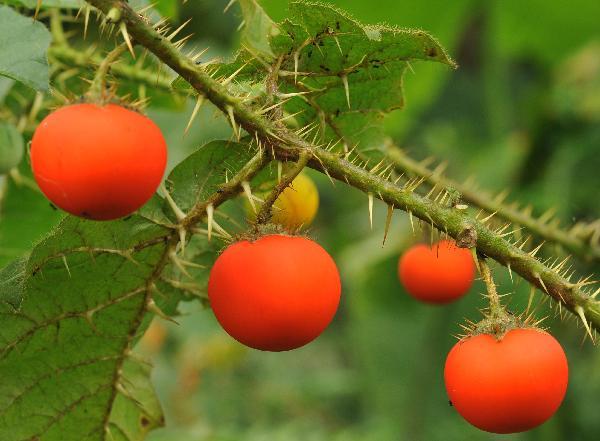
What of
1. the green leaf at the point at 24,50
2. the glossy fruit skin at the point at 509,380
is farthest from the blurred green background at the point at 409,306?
the glossy fruit skin at the point at 509,380

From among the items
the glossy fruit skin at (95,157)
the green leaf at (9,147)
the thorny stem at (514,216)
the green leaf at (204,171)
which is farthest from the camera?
the thorny stem at (514,216)

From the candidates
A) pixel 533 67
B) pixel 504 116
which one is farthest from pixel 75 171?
pixel 533 67

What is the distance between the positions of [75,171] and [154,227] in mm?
459

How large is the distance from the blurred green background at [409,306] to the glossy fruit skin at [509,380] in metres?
2.21

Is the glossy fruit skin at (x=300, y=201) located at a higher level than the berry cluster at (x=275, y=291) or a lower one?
lower

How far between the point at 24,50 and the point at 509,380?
0.99 meters

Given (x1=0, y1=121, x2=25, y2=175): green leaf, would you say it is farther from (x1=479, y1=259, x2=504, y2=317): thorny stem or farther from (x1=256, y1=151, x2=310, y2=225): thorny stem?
(x1=479, y1=259, x2=504, y2=317): thorny stem

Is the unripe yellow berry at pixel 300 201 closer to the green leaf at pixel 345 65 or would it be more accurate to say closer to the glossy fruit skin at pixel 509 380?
the green leaf at pixel 345 65

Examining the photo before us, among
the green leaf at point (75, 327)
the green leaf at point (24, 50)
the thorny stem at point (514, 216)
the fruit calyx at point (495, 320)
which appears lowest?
the green leaf at point (75, 327)

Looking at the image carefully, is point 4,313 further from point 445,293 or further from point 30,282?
point 445,293

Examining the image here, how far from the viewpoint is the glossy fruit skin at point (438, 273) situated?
2.21m

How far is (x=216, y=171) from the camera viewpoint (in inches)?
69.6

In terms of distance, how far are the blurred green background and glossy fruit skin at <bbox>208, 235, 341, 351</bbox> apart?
81.8 inches

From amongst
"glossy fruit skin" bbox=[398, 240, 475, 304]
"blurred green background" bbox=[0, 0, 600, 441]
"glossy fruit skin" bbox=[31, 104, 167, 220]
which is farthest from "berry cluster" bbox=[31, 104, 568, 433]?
A: "blurred green background" bbox=[0, 0, 600, 441]
